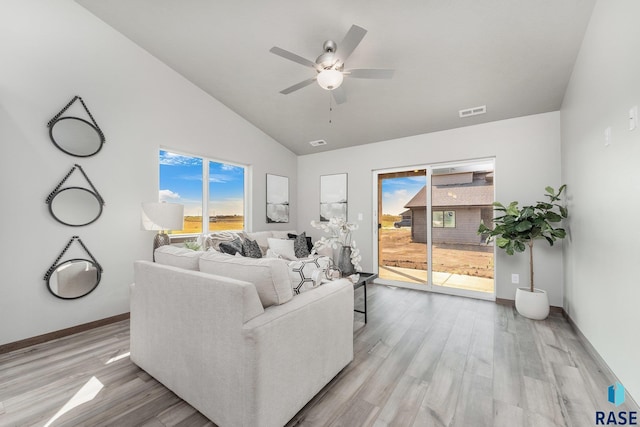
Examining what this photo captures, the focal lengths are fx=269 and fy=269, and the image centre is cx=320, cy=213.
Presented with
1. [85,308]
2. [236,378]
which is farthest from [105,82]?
[236,378]

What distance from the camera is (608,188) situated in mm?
1979

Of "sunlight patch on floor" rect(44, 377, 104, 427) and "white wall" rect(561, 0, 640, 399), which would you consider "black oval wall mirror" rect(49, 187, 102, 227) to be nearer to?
"sunlight patch on floor" rect(44, 377, 104, 427)

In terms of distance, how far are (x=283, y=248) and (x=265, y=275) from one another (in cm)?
266

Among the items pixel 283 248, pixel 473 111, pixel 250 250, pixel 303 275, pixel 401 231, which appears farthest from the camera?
pixel 401 231

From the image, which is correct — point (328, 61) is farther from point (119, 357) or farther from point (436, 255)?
point (436, 255)

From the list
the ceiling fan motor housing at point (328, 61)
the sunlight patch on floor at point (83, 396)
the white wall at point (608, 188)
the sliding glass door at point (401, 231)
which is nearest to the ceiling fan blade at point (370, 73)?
the ceiling fan motor housing at point (328, 61)

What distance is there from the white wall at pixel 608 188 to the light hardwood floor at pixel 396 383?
0.35 m

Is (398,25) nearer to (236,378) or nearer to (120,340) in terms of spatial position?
(236,378)

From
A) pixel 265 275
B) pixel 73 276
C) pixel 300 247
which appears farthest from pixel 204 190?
pixel 265 275

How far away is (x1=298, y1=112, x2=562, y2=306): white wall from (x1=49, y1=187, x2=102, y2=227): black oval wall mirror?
3.72 m

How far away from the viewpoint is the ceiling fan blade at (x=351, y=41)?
1.95m

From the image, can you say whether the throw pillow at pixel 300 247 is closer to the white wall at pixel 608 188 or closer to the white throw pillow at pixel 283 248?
the white throw pillow at pixel 283 248

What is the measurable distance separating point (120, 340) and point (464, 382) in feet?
9.89

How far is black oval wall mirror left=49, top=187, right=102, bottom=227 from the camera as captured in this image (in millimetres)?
2678
